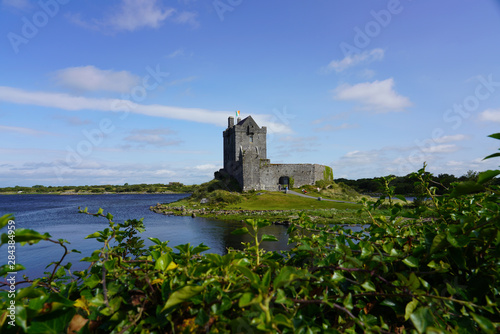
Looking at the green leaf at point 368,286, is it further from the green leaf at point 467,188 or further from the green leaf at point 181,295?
the green leaf at point 181,295

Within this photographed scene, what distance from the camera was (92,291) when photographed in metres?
1.54

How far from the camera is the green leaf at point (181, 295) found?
42.3 inches

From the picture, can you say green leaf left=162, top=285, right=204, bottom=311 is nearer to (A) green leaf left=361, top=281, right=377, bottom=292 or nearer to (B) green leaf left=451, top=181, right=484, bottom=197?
(A) green leaf left=361, top=281, right=377, bottom=292

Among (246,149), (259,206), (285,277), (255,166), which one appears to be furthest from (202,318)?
(246,149)

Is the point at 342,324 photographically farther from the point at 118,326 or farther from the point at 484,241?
the point at 118,326

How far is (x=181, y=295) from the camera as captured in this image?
3.59 ft

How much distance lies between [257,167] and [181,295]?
45.9m

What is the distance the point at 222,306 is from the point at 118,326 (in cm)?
51

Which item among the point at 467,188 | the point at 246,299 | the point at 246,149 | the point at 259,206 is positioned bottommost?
the point at 259,206

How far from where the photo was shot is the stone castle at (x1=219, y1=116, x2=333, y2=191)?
46.8 metres

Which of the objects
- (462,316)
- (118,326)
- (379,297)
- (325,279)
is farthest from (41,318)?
(462,316)

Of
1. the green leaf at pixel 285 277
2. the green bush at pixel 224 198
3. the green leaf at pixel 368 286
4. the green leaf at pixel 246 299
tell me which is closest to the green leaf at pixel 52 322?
the green leaf at pixel 246 299

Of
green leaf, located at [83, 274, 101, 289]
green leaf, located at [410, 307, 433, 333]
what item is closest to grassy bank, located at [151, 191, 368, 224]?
green leaf, located at [83, 274, 101, 289]

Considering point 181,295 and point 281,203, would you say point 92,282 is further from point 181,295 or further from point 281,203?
point 281,203
